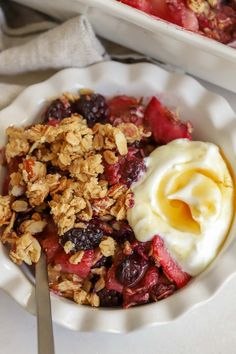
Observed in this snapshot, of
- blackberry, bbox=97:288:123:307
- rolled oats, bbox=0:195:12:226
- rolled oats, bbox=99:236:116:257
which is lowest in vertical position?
blackberry, bbox=97:288:123:307

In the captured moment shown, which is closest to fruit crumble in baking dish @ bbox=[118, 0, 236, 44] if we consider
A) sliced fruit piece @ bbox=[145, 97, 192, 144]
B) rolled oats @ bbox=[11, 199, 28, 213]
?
sliced fruit piece @ bbox=[145, 97, 192, 144]

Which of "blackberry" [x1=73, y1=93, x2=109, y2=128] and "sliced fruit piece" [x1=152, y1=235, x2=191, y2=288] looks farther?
"blackberry" [x1=73, y1=93, x2=109, y2=128]

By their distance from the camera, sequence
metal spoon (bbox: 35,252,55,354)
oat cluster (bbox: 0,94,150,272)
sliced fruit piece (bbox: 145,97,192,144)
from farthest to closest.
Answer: sliced fruit piece (bbox: 145,97,192,144)
oat cluster (bbox: 0,94,150,272)
metal spoon (bbox: 35,252,55,354)

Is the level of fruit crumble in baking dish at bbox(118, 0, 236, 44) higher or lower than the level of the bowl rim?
higher

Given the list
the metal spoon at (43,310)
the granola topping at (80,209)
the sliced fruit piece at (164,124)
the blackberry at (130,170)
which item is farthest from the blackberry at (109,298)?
the sliced fruit piece at (164,124)

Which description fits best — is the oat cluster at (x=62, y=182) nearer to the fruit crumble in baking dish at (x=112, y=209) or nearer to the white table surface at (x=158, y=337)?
the fruit crumble in baking dish at (x=112, y=209)

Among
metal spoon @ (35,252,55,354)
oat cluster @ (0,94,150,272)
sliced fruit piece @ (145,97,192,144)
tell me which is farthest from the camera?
sliced fruit piece @ (145,97,192,144)

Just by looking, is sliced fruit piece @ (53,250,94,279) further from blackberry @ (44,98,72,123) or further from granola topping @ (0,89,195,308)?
blackberry @ (44,98,72,123)

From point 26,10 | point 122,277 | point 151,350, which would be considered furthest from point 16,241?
point 26,10
